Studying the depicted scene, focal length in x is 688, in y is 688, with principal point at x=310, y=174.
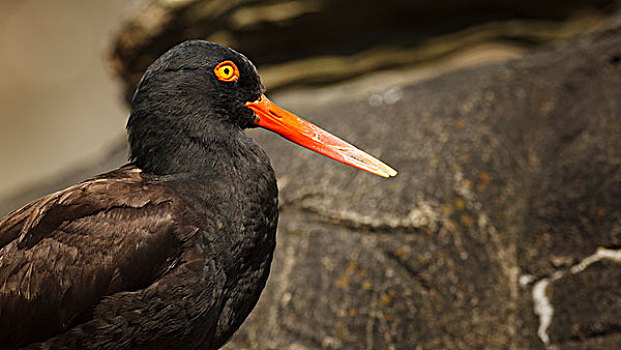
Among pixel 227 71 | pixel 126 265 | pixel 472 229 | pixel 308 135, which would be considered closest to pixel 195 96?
pixel 227 71

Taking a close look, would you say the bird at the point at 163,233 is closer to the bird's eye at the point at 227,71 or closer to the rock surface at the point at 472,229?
the bird's eye at the point at 227,71

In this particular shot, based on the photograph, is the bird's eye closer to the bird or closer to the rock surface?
the bird

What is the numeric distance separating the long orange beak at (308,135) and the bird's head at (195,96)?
0.03 metres

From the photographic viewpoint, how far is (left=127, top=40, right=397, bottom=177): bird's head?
2711mm

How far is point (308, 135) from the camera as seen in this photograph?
2945 millimetres

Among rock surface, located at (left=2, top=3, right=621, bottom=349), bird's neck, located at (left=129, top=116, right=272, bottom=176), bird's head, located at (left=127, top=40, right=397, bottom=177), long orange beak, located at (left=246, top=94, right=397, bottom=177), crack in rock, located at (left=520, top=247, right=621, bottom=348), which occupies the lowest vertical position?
crack in rock, located at (left=520, top=247, right=621, bottom=348)

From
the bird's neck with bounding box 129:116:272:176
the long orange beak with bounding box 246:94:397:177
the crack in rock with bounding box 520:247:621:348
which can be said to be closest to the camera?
the bird's neck with bounding box 129:116:272:176

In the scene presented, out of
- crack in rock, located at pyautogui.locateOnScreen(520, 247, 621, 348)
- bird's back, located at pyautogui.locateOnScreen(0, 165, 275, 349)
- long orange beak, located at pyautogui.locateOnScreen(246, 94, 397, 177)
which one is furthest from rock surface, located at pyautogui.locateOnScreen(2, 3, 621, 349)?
bird's back, located at pyautogui.locateOnScreen(0, 165, 275, 349)

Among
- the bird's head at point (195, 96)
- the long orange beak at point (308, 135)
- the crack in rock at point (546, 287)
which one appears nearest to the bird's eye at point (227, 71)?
the bird's head at point (195, 96)

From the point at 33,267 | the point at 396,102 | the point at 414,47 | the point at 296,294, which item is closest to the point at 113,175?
the point at 33,267

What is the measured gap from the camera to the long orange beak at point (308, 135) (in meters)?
2.90

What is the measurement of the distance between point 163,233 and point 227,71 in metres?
0.72

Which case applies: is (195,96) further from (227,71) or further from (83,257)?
(83,257)

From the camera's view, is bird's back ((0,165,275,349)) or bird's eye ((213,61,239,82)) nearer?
bird's back ((0,165,275,349))
